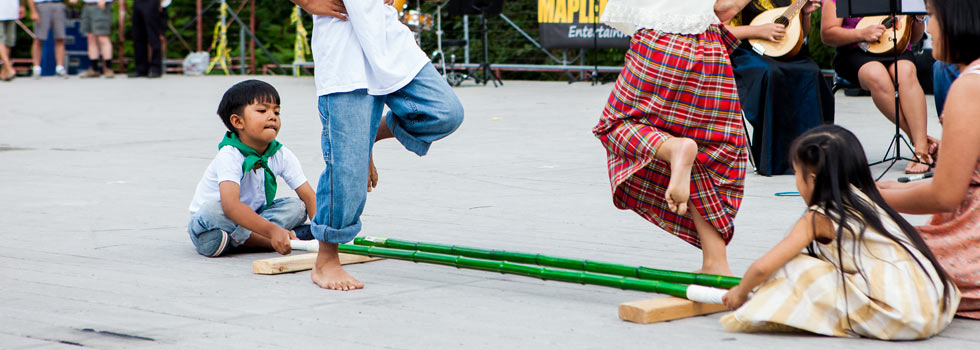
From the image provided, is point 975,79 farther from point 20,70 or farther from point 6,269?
point 20,70

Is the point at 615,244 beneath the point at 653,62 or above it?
beneath

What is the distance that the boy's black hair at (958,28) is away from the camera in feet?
11.3

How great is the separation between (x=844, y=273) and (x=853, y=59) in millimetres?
→ 4642

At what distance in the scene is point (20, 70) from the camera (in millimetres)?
21547

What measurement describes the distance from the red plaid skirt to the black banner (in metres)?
11.4

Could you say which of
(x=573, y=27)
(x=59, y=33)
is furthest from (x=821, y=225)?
(x=59, y=33)

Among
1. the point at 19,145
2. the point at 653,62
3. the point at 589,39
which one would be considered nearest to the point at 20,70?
the point at 589,39

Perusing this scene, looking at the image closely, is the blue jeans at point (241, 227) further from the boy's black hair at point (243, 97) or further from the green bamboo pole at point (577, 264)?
the green bamboo pole at point (577, 264)

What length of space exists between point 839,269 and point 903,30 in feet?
14.9

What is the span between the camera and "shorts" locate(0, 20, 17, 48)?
1850 centimetres

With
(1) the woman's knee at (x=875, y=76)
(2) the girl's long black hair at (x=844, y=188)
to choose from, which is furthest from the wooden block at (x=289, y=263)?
(1) the woman's knee at (x=875, y=76)

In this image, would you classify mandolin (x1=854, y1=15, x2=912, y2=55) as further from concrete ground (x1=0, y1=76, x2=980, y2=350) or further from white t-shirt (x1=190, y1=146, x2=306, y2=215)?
white t-shirt (x1=190, y1=146, x2=306, y2=215)

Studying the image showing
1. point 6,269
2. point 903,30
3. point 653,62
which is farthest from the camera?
point 903,30

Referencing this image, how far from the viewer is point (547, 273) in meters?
3.86
